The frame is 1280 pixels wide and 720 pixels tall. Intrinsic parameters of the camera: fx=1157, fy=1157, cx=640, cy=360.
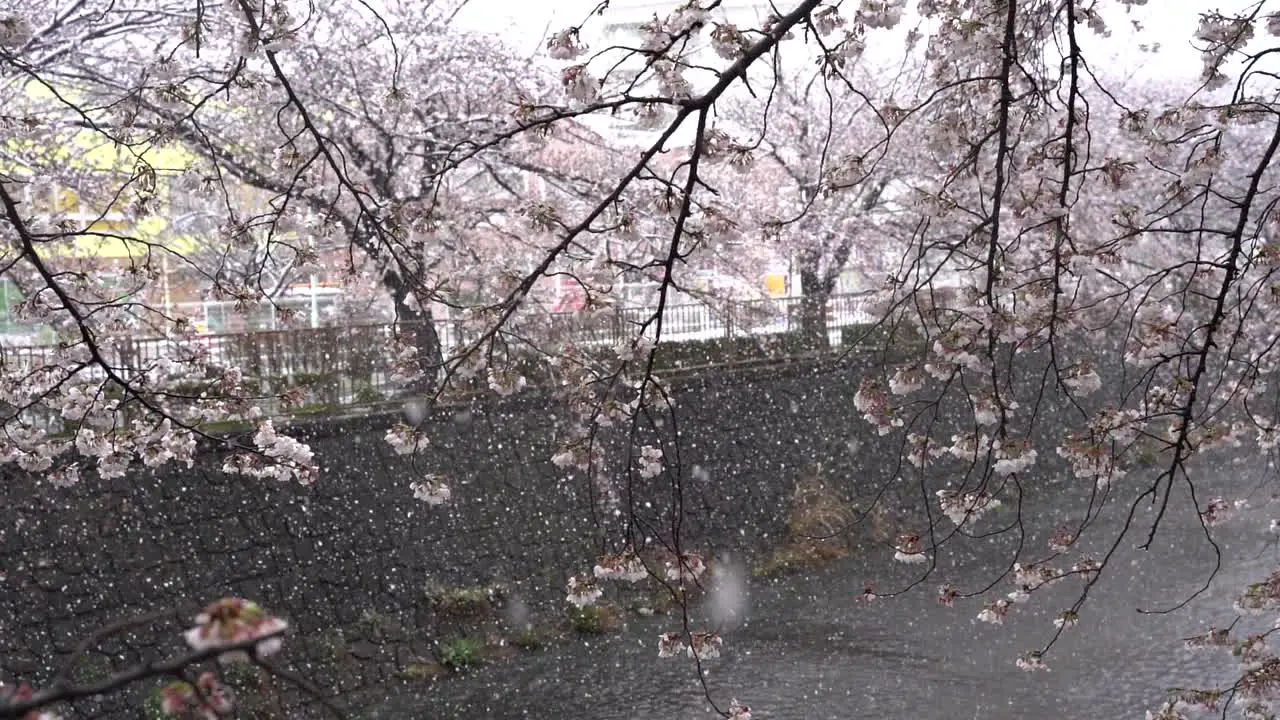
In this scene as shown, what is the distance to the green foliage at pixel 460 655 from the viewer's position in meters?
9.34

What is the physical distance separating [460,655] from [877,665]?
11.1 feet

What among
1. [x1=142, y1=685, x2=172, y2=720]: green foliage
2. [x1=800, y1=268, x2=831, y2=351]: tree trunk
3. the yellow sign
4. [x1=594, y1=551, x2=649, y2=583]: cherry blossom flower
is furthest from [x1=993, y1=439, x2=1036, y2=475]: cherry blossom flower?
the yellow sign

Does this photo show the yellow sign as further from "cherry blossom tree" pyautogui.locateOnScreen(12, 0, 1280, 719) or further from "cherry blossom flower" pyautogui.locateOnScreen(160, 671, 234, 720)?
"cherry blossom flower" pyautogui.locateOnScreen(160, 671, 234, 720)

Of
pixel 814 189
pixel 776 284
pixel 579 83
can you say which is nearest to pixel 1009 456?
pixel 579 83

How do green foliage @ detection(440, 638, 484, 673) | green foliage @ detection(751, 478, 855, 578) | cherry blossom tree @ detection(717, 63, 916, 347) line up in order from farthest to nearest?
1. cherry blossom tree @ detection(717, 63, 916, 347)
2. green foliage @ detection(751, 478, 855, 578)
3. green foliage @ detection(440, 638, 484, 673)

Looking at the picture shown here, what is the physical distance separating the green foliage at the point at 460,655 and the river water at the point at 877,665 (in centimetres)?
12

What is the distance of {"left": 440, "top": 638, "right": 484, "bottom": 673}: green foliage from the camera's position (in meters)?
9.34

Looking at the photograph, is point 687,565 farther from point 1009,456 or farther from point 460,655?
point 460,655

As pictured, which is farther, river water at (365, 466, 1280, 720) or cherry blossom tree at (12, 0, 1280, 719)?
river water at (365, 466, 1280, 720)

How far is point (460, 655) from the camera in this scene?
9.37 m

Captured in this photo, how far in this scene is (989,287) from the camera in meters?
3.62

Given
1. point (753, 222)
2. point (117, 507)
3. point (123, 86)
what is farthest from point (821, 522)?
point (123, 86)

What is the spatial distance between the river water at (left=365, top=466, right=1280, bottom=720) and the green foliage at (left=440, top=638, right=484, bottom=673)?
12cm

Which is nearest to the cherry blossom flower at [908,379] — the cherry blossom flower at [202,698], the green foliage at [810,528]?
the cherry blossom flower at [202,698]
